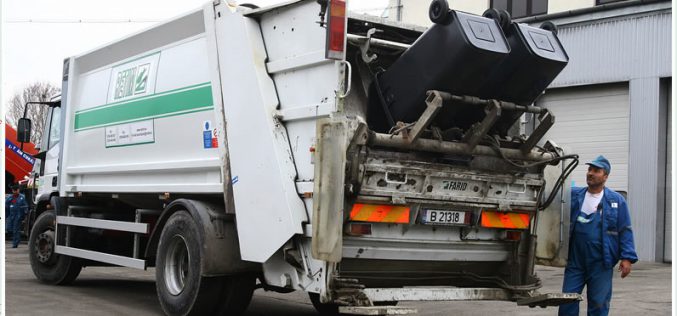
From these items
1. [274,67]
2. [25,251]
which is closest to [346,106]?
[274,67]

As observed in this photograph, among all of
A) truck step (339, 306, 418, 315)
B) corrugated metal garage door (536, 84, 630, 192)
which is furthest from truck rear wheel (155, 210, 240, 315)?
corrugated metal garage door (536, 84, 630, 192)

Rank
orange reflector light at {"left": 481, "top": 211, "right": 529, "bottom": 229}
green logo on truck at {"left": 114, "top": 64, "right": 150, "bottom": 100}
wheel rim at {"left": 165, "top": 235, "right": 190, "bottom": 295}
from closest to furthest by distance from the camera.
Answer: orange reflector light at {"left": 481, "top": 211, "right": 529, "bottom": 229} → wheel rim at {"left": 165, "top": 235, "right": 190, "bottom": 295} → green logo on truck at {"left": 114, "top": 64, "right": 150, "bottom": 100}

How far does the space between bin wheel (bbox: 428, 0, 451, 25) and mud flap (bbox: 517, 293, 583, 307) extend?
222 cm

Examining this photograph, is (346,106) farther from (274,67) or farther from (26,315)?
(26,315)

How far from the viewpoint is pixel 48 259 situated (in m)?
10.2

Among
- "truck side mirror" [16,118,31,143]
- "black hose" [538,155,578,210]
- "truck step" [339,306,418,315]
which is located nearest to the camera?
"truck step" [339,306,418,315]

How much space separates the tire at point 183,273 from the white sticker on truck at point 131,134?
48.0 inches

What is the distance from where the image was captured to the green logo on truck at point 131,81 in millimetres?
8578

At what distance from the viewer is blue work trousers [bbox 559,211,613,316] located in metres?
6.46

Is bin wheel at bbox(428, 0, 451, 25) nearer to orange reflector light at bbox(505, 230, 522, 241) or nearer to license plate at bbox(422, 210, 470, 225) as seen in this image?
license plate at bbox(422, 210, 470, 225)

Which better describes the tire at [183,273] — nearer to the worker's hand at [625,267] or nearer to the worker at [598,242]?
the worker at [598,242]

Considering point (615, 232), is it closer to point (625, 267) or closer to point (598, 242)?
point (598, 242)

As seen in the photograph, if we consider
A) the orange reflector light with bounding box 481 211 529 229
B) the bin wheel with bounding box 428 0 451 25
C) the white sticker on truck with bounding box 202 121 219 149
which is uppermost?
the bin wheel with bounding box 428 0 451 25

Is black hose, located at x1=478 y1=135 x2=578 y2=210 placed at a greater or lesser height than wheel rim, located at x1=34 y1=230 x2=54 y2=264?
greater
